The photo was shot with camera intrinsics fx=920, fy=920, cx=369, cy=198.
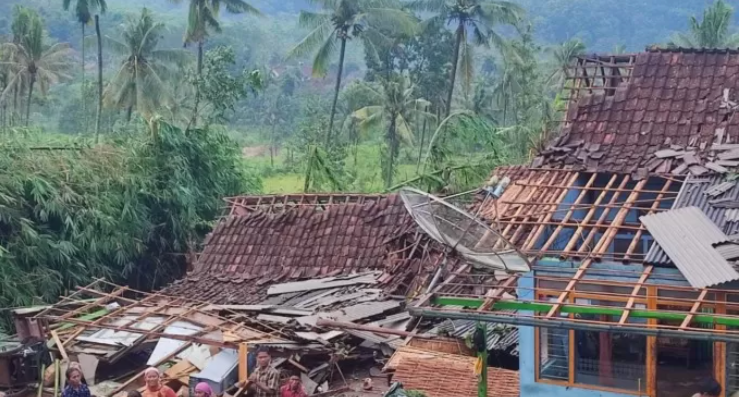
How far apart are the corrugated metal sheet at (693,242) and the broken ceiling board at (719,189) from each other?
1.51 feet

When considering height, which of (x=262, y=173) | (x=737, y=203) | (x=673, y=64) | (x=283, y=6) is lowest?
(x=262, y=173)

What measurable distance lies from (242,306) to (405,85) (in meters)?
21.8

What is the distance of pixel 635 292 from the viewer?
9453mm

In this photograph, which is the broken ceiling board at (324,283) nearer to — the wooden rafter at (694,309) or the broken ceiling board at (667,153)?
the broken ceiling board at (667,153)

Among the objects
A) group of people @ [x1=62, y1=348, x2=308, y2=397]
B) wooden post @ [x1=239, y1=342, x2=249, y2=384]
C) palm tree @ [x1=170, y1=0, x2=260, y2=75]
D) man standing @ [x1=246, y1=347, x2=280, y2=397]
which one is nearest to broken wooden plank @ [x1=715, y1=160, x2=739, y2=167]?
group of people @ [x1=62, y1=348, x2=308, y2=397]

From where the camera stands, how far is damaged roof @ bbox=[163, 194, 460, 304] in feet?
54.4

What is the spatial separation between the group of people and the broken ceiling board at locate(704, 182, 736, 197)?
211 inches

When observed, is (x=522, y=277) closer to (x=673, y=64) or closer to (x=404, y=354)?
(x=404, y=354)

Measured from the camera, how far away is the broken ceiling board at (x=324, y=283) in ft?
52.3

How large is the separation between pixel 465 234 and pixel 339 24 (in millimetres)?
26157

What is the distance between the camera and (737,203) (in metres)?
10.6

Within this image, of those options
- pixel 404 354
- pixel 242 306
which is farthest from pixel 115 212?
pixel 404 354

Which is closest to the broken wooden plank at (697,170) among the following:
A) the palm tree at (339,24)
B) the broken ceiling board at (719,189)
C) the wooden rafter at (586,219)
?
the broken ceiling board at (719,189)

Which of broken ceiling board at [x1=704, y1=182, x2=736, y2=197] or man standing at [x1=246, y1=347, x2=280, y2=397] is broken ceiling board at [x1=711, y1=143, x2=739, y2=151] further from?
man standing at [x1=246, y1=347, x2=280, y2=397]
